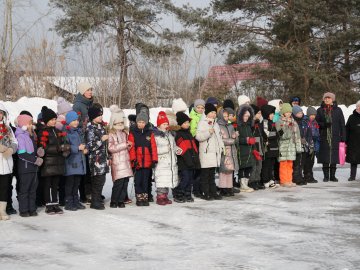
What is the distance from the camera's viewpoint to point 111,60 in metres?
16.7

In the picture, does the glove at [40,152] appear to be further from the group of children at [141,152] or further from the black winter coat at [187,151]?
the black winter coat at [187,151]

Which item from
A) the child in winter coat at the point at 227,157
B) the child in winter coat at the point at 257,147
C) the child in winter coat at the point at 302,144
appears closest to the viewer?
the child in winter coat at the point at 227,157

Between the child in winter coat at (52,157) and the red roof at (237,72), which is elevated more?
the red roof at (237,72)

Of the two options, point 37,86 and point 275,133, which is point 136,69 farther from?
point 275,133

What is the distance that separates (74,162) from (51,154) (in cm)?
37

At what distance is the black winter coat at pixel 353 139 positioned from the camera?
11320 mm

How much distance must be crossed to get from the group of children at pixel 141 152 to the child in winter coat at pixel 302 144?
427 millimetres

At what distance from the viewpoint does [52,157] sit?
25.8 feet

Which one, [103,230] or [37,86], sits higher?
[37,86]

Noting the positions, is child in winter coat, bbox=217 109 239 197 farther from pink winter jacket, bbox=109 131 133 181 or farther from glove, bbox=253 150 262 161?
pink winter jacket, bbox=109 131 133 181

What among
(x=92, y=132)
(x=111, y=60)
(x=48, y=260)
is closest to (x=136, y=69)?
(x=111, y=60)

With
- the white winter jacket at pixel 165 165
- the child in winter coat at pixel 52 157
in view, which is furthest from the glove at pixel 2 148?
the white winter jacket at pixel 165 165

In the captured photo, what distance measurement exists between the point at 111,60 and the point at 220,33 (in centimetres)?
1375

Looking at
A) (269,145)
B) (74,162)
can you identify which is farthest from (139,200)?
(269,145)
